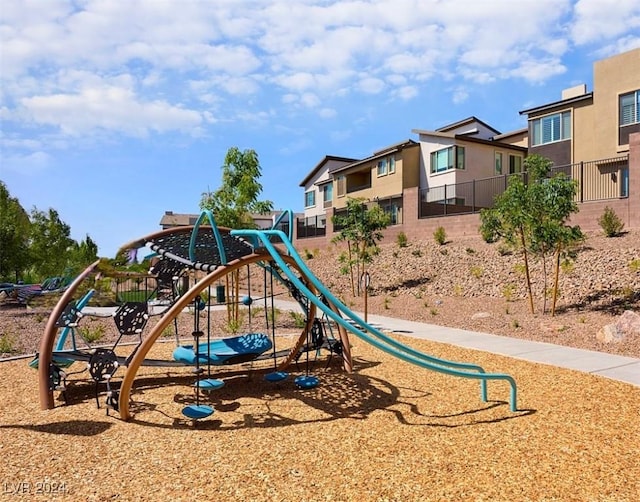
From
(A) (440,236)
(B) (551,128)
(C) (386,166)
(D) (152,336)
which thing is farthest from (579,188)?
(D) (152,336)

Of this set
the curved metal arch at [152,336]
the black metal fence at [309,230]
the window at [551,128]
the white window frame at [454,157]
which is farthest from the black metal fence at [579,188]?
the curved metal arch at [152,336]

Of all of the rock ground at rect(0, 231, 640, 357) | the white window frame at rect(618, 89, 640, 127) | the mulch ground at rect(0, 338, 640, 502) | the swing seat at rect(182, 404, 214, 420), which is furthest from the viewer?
the white window frame at rect(618, 89, 640, 127)

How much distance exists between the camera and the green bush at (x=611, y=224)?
57.1 ft

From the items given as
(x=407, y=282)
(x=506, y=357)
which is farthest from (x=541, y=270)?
(x=506, y=357)

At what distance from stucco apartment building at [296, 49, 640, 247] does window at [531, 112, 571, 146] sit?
0.17 ft

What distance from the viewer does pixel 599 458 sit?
4.52m

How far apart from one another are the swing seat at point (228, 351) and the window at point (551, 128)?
1038 inches

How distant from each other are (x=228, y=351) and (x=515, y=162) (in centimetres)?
3185

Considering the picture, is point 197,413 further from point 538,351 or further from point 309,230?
point 309,230

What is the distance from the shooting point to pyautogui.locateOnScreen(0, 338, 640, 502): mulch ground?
3955 millimetres

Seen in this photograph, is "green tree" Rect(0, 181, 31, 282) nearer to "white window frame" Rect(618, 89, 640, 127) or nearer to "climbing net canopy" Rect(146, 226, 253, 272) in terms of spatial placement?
"climbing net canopy" Rect(146, 226, 253, 272)

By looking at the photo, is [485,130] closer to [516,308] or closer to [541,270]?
[541,270]

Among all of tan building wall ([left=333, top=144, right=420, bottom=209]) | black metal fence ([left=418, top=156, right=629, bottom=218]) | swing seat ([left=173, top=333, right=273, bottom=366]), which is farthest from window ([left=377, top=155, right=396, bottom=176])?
swing seat ([left=173, top=333, right=273, bottom=366])

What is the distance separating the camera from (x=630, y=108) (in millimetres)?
24703
